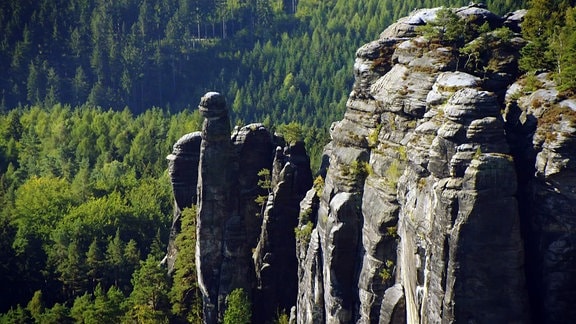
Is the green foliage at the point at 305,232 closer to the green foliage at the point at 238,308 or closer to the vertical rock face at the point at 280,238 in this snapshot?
the vertical rock face at the point at 280,238

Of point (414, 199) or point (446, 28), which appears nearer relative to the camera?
point (414, 199)

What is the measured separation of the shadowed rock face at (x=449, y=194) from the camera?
2149 inches

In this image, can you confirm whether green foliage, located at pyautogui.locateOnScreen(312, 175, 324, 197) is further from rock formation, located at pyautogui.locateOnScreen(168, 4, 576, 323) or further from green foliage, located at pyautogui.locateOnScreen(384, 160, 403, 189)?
green foliage, located at pyautogui.locateOnScreen(384, 160, 403, 189)

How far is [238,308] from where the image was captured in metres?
87.4

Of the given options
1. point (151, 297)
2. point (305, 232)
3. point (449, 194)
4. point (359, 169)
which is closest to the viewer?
point (449, 194)

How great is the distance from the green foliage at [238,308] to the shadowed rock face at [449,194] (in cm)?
1502

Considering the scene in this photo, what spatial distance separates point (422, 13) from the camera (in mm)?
73750

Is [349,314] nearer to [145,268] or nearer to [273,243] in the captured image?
[273,243]

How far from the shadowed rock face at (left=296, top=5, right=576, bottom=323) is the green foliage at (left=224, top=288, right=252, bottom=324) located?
15022 mm

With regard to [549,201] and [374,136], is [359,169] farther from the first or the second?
[549,201]

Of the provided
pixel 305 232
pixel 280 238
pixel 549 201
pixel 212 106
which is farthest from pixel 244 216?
pixel 549 201

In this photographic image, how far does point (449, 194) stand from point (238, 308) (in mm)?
36096

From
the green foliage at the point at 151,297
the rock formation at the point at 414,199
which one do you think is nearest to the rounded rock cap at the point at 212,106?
→ the rock formation at the point at 414,199

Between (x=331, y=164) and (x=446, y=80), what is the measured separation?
16.3m
